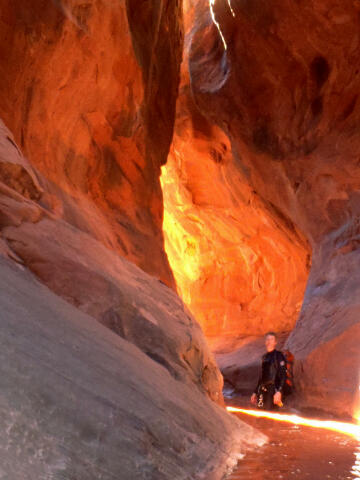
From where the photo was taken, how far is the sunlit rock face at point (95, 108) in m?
5.45

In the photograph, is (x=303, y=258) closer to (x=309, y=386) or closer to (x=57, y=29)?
(x=309, y=386)

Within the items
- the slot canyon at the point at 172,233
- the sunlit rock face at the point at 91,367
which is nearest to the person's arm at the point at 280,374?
the slot canyon at the point at 172,233

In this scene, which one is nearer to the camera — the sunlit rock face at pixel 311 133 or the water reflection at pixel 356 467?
the water reflection at pixel 356 467

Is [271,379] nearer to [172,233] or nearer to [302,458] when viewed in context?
[302,458]

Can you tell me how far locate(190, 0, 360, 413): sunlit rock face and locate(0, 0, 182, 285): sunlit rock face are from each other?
150 centimetres

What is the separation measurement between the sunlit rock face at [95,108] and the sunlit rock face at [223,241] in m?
3.51

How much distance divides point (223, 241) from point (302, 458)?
36.6ft

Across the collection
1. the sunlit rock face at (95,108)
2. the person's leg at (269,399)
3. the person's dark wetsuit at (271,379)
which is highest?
the sunlit rock face at (95,108)

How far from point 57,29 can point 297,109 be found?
480 centimetres

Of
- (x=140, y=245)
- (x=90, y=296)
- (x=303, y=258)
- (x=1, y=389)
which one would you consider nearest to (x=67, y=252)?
(x=90, y=296)

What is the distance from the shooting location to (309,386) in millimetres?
7363

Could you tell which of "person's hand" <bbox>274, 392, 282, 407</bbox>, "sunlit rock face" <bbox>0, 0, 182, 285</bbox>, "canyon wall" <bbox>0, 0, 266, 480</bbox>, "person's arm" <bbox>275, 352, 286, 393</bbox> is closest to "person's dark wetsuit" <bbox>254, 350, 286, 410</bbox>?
"person's arm" <bbox>275, 352, 286, 393</bbox>

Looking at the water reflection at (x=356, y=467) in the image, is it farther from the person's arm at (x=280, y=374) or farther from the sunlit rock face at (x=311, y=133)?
the person's arm at (x=280, y=374)

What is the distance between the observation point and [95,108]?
22.2 feet
